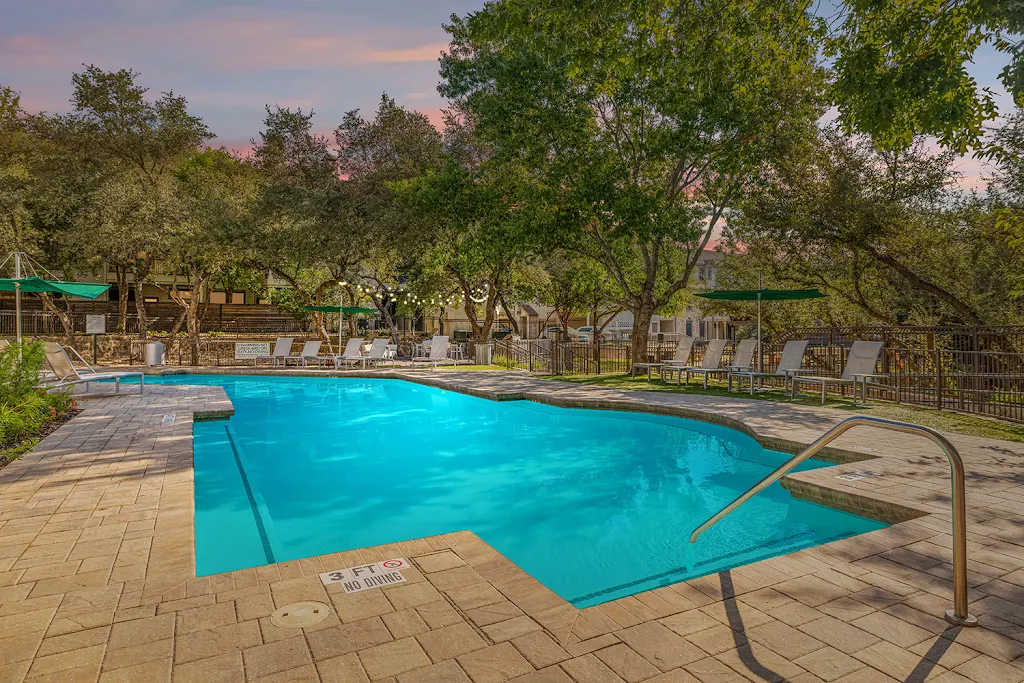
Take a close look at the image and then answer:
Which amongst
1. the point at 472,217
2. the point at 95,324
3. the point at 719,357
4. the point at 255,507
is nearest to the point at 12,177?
the point at 95,324

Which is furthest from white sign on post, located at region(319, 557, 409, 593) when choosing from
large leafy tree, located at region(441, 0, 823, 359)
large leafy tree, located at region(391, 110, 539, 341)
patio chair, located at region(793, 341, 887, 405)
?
large leafy tree, located at region(391, 110, 539, 341)

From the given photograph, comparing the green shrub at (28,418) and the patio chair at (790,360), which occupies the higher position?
the patio chair at (790,360)

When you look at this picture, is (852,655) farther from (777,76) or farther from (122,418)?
(777,76)

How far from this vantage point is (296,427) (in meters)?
11.2

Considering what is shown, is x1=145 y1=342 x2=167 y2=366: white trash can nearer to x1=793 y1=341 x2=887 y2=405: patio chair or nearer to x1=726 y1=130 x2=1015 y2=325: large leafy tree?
x1=726 y1=130 x2=1015 y2=325: large leafy tree

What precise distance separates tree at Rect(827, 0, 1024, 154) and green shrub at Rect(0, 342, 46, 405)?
13.3 metres

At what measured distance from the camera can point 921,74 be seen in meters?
9.16

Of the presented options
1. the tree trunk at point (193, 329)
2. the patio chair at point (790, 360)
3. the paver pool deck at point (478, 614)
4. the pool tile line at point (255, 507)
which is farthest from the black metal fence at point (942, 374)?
the tree trunk at point (193, 329)

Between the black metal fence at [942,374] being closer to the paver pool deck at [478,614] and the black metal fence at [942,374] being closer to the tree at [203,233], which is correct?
the paver pool deck at [478,614]

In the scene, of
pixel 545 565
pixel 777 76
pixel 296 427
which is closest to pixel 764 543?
pixel 545 565

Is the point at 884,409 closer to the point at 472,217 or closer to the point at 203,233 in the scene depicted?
the point at 472,217

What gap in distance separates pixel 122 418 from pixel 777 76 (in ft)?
54.6

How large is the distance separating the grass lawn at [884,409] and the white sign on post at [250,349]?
13.1 metres

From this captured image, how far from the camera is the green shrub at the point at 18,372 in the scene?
316 inches
